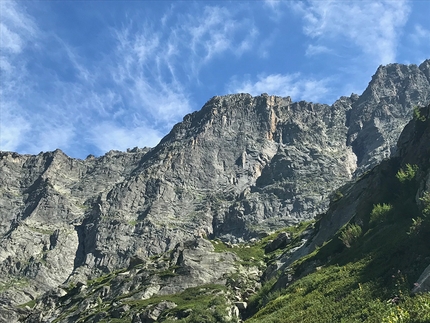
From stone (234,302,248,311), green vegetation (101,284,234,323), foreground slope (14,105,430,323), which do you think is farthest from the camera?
stone (234,302,248,311)

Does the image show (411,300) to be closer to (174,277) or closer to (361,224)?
(361,224)

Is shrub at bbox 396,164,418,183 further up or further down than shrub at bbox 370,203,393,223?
further up

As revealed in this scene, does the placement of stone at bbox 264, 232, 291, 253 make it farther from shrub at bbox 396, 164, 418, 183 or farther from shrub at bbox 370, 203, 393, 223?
shrub at bbox 370, 203, 393, 223

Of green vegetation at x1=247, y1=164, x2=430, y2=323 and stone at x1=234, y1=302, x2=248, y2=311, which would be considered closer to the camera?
green vegetation at x1=247, y1=164, x2=430, y2=323

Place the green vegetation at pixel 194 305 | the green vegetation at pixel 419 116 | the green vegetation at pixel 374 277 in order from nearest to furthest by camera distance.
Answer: the green vegetation at pixel 374 277 → the green vegetation at pixel 419 116 → the green vegetation at pixel 194 305

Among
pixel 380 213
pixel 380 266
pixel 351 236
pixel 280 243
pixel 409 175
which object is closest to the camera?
pixel 380 266

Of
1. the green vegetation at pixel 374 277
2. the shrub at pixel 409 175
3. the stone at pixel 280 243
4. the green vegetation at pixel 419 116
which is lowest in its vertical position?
the green vegetation at pixel 374 277

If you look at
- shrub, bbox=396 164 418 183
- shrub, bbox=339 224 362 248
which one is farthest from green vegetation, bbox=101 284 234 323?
shrub, bbox=396 164 418 183

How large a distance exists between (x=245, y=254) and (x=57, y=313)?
5517 cm

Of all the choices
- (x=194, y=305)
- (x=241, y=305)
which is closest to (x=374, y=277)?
(x=241, y=305)

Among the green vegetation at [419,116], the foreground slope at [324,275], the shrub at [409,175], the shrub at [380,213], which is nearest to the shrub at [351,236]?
the foreground slope at [324,275]

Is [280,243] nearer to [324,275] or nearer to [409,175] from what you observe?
[409,175]

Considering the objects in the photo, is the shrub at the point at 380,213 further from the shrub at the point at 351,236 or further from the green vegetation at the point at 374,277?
the shrub at the point at 351,236

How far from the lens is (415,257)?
32438mm
